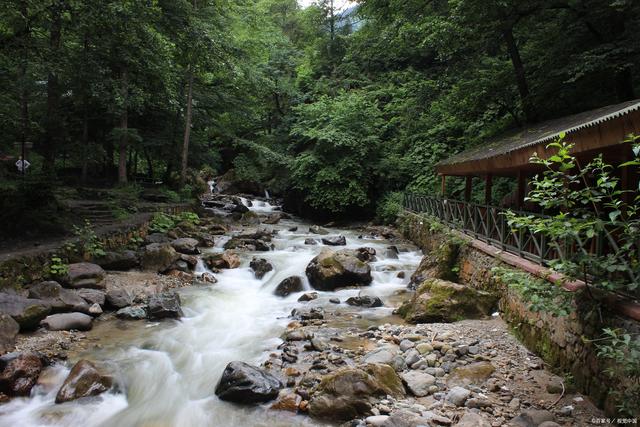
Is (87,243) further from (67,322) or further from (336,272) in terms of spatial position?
(336,272)

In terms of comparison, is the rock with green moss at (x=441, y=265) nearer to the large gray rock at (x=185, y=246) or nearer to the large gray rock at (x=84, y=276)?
the large gray rock at (x=185, y=246)

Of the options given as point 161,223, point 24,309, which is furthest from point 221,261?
point 24,309

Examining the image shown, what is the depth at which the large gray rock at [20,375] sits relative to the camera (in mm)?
5355

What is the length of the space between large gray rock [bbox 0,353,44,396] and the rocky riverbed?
16 mm

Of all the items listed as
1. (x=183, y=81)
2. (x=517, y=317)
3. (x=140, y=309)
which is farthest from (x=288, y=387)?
(x=183, y=81)

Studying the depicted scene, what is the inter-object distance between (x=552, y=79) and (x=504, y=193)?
459 cm

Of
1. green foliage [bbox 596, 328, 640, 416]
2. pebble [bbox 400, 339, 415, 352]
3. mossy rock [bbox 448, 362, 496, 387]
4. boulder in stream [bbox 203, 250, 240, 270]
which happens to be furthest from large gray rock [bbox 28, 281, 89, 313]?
green foliage [bbox 596, 328, 640, 416]

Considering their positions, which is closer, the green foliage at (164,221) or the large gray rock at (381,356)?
the large gray rock at (381,356)

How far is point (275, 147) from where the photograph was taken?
2691 cm

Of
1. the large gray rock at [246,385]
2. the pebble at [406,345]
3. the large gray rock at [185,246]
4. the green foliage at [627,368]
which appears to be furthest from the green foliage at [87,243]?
the green foliage at [627,368]

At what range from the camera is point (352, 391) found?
194 inches

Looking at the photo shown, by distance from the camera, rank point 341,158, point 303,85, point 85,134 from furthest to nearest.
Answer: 1. point 303,85
2. point 341,158
3. point 85,134

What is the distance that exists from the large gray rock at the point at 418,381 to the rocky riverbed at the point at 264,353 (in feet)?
0.06

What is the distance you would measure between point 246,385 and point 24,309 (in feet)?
14.9
